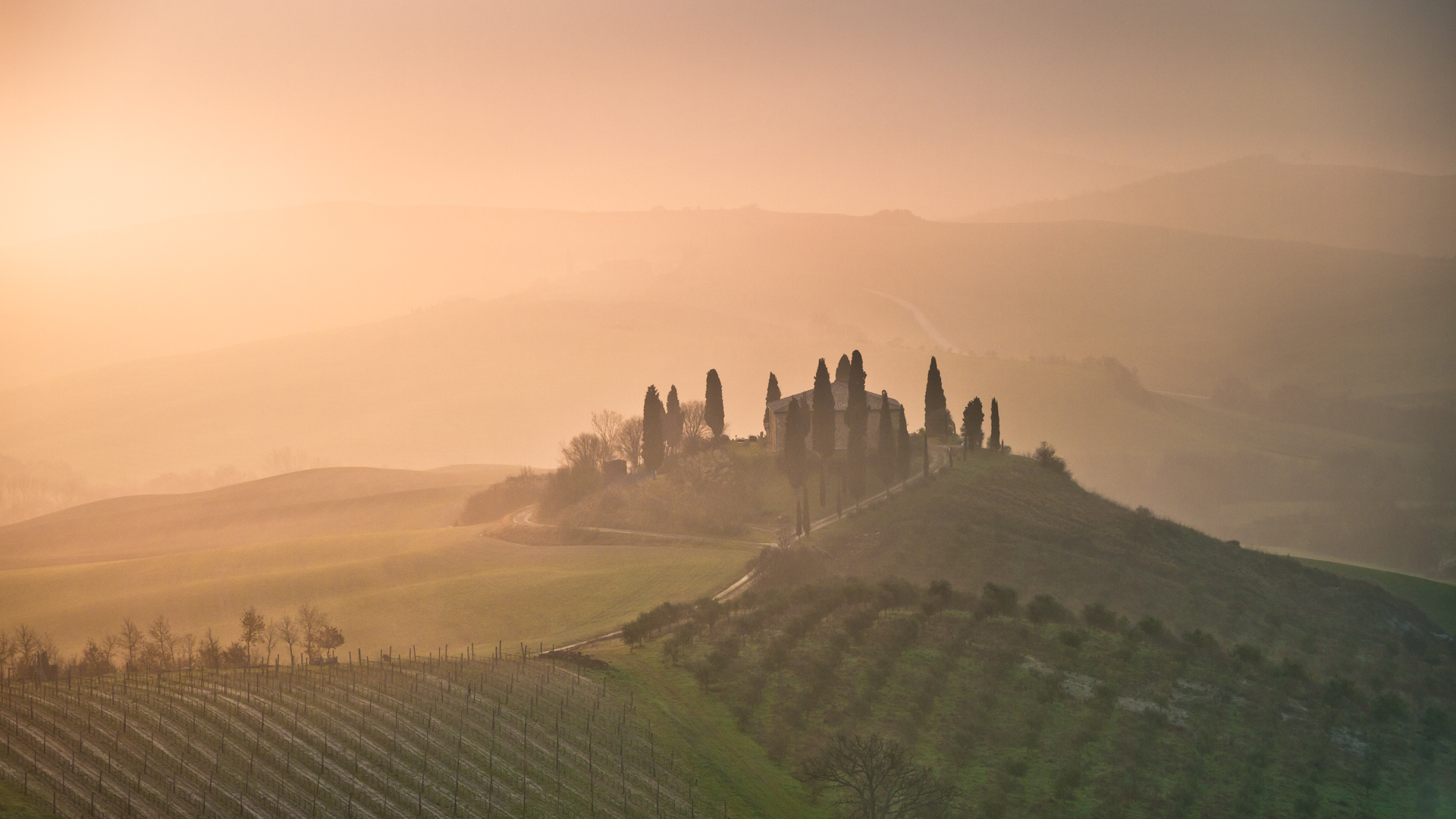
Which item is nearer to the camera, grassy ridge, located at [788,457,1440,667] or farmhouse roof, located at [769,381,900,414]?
grassy ridge, located at [788,457,1440,667]

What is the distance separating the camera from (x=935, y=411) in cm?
11175

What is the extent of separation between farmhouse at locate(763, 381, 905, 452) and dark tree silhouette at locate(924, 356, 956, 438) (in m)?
6.16

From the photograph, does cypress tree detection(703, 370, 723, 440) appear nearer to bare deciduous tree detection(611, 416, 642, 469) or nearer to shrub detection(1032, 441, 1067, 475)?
bare deciduous tree detection(611, 416, 642, 469)

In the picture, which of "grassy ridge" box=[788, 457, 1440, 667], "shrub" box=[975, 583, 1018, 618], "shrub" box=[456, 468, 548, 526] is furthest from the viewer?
"shrub" box=[456, 468, 548, 526]

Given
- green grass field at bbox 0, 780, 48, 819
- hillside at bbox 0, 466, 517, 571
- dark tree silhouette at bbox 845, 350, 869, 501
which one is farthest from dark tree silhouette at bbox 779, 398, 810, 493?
green grass field at bbox 0, 780, 48, 819

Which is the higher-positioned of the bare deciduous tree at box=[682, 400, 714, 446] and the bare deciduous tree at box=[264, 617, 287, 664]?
the bare deciduous tree at box=[682, 400, 714, 446]

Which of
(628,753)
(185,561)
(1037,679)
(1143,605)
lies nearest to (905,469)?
(1143,605)

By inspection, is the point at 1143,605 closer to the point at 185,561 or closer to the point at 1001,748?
the point at 1001,748

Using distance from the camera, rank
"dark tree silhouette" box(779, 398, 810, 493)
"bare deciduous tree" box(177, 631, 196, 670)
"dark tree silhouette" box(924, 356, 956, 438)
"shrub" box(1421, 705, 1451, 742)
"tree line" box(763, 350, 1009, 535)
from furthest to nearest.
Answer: "dark tree silhouette" box(924, 356, 956, 438)
"tree line" box(763, 350, 1009, 535)
"dark tree silhouette" box(779, 398, 810, 493)
"bare deciduous tree" box(177, 631, 196, 670)
"shrub" box(1421, 705, 1451, 742)

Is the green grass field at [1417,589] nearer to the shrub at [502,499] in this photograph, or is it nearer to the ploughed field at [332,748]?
the shrub at [502,499]

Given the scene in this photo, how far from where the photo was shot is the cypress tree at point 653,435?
103 metres

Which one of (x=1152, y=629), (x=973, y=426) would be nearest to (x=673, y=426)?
(x=973, y=426)

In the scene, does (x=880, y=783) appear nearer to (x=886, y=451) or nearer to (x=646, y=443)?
(x=886, y=451)

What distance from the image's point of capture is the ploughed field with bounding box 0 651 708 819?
30375 mm
